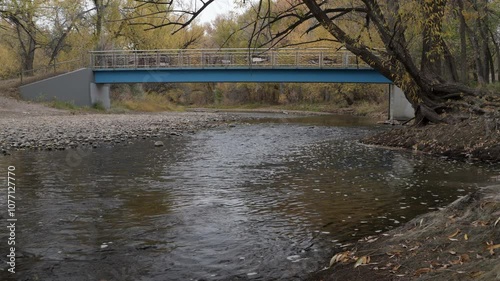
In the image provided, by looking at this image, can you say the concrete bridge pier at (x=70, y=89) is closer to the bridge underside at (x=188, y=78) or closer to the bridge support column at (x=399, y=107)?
the bridge underside at (x=188, y=78)

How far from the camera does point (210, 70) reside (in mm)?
39469

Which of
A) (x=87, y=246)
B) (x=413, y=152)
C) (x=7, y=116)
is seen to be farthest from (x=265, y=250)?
(x=7, y=116)

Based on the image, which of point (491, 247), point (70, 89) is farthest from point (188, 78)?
point (491, 247)

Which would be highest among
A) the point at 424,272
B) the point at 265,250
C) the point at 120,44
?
the point at 120,44

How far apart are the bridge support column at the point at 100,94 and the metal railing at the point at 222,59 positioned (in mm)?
1836

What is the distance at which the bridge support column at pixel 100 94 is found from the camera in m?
41.9

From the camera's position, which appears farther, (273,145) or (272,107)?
(272,107)

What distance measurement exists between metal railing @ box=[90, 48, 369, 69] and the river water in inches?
837

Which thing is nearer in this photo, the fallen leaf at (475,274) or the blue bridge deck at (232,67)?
the fallen leaf at (475,274)

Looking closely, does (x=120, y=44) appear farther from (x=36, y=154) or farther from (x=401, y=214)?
(x=401, y=214)

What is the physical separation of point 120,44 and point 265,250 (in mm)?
50056

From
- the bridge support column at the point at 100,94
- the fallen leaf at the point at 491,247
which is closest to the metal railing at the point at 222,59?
the bridge support column at the point at 100,94

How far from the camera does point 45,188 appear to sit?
10.4 meters

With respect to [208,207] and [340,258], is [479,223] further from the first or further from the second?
[208,207]
